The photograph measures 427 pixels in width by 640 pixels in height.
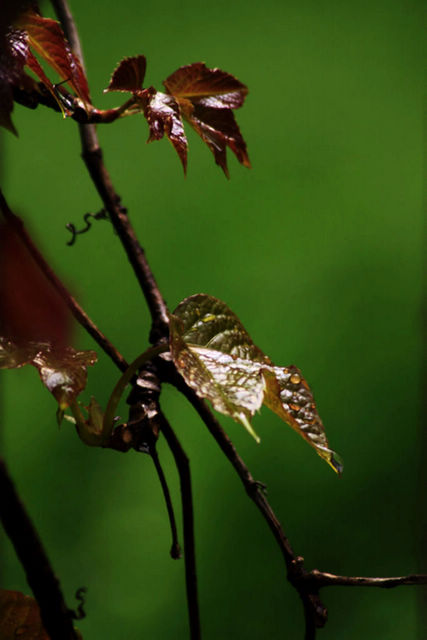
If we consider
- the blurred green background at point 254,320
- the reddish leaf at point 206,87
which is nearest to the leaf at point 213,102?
the reddish leaf at point 206,87

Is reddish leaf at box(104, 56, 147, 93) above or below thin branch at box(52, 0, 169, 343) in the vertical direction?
above

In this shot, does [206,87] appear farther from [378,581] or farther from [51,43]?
[378,581]

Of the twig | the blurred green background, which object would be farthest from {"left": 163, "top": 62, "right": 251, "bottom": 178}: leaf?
the blurred green background

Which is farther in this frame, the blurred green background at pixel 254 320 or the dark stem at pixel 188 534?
the blurred green background at pixel 254 320

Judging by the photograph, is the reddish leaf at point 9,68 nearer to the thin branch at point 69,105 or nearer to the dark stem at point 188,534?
the thin branch at point 69,105

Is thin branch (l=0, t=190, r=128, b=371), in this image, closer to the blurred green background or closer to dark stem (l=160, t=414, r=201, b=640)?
dark stem (l=160, t=414, r=201, b=640)

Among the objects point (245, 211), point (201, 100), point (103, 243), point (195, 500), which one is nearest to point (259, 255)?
point (245, 211)
